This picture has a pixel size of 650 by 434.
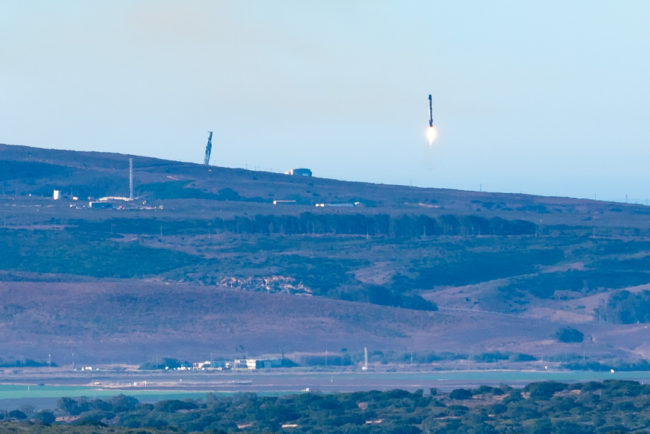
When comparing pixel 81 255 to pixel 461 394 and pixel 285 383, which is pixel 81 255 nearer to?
→ pixel 285 383

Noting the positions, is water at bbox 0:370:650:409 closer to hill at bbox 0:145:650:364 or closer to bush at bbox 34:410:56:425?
bush at bbox 34:410:56:425

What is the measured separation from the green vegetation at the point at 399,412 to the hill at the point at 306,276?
43.9 m

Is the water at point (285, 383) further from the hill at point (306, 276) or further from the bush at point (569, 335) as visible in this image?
the bush at point (569, 335)

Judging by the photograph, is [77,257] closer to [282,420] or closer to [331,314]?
[331,314]

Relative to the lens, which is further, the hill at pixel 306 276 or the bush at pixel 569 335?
the hill at pixel 306 276

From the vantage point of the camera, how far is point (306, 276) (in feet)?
496

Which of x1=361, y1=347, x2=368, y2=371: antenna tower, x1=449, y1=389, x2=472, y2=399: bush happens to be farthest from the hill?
x1=449, y1=389, x2=472, y2=399: bush

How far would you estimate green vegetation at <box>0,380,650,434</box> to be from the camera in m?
60.7

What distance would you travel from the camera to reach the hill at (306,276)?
12381 cm

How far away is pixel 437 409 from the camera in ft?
217

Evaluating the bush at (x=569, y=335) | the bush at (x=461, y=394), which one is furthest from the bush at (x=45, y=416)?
the bush at (x=569, y=335)

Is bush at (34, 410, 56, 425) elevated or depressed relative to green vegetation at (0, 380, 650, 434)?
depressed

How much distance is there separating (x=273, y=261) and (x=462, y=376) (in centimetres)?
5577

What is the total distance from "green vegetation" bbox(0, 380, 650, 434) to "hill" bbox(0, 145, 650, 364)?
144 ft
